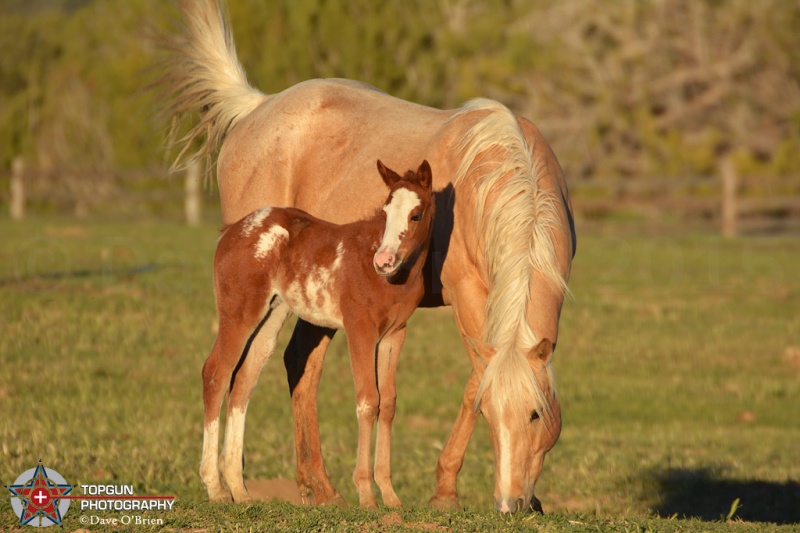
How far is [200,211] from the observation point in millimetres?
28969

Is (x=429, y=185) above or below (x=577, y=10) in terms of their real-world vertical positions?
below

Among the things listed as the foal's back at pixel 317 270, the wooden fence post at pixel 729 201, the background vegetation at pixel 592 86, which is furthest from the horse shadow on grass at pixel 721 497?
the background vegetation at pixel 592 86

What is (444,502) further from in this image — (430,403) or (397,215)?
(430,403)

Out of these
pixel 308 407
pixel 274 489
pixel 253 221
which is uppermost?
pixel 253 221

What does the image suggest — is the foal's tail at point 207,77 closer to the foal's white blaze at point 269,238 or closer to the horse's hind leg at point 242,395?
the horse's hind leg at point 242,395

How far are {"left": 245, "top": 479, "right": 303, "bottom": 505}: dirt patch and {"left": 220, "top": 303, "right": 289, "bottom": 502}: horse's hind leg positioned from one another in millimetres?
1110

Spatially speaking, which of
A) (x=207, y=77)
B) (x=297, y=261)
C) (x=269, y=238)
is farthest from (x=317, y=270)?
(x=207, y=77)

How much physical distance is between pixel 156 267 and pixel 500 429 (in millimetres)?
11279

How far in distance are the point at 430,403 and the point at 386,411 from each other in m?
4.43

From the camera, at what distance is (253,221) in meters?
5.62

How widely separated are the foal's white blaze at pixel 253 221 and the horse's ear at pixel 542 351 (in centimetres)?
163

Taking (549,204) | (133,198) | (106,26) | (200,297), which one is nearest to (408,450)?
(549,204)

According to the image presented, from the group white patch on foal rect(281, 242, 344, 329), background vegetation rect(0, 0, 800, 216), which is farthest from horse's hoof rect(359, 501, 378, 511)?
background vegetation rect(0, 0, 800, 216)

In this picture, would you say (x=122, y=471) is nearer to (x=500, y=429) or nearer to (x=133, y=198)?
(x=500, y=429)
